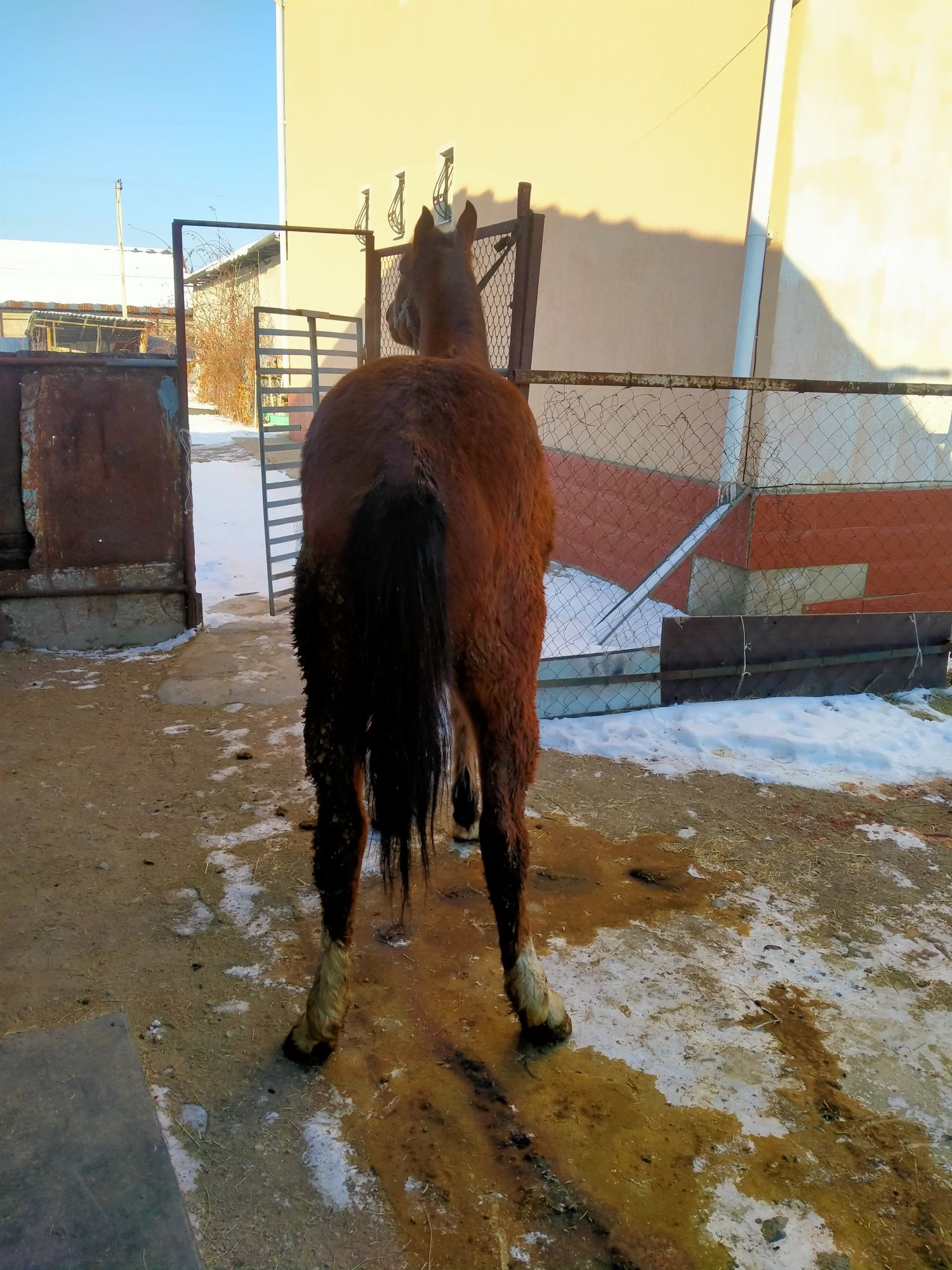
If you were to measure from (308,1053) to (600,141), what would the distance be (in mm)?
7711

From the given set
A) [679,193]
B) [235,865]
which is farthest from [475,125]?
[235,865]

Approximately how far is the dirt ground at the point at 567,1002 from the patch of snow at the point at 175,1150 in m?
0.01

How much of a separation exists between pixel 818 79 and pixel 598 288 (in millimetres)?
2524

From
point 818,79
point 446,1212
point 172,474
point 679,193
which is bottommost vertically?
point 446,1212

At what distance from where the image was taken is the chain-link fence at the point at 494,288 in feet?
13.5

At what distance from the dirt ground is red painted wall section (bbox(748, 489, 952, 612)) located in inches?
94.4

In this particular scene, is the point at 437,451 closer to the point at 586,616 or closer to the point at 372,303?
the point at 372,303

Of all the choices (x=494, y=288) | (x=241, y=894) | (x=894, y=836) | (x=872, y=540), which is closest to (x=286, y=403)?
(x=494, y=288)

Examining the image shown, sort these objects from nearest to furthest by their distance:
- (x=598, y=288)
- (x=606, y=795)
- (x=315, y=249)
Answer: (x=606, y=795), (x=598, y=288), (x=315, y=249)

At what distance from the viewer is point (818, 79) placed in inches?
209

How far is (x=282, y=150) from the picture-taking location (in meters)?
16.3

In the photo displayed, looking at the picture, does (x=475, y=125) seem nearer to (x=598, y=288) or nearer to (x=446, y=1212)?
(x=598, y=288)

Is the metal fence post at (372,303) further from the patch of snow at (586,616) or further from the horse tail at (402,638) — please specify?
the horse tail at (402,638)

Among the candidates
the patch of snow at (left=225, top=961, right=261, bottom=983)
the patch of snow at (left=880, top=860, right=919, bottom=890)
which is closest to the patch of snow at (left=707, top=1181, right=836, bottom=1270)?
the patch of snow at (left=225, top=961, right=261, bottom=983)
